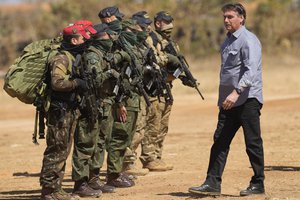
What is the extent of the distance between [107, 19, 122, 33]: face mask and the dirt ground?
6.00 ft

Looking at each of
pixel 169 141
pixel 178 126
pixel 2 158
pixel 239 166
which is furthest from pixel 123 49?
pixel 178 126

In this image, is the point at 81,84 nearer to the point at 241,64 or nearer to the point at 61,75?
the point at 61,75

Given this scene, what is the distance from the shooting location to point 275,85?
93.7 ft

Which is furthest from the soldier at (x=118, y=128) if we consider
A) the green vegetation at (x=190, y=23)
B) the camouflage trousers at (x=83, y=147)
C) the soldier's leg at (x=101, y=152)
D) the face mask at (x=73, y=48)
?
the green vegetation at (x=190, y=23)

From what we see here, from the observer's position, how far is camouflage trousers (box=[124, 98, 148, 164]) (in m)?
11.2

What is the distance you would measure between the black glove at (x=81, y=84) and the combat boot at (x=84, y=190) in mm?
1113

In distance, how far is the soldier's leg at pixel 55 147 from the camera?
9.17 m

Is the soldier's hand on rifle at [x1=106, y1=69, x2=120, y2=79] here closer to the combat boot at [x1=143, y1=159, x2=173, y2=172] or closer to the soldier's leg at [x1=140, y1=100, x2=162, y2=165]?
the soldier's leg at [x1=140, y1=100, x2=162, y2=165]

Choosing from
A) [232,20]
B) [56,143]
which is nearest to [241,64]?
[232,20]

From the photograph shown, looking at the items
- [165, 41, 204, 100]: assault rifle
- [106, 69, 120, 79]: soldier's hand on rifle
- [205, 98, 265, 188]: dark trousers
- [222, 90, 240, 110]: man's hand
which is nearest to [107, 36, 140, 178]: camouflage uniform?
[106, 69, 120, 79]: soldier's hand on rifle

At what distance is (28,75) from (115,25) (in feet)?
5.97

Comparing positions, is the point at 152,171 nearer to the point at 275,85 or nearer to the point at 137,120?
the point at 137,120

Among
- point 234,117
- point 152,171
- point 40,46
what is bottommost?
point 152,171

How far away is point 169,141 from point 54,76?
7502 millimetres
